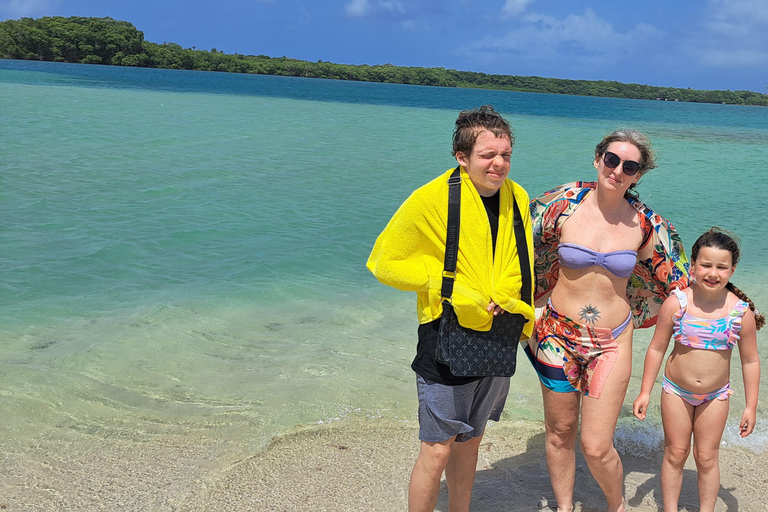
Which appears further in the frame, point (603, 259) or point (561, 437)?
point (561, 437)

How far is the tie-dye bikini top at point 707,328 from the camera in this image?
3084 millimetres

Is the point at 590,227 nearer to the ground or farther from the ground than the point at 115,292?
farther from the ground

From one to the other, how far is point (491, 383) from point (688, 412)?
1.06 meters

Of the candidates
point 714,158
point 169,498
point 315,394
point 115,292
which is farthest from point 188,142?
point 714,158

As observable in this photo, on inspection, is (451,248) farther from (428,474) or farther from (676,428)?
(676,428)

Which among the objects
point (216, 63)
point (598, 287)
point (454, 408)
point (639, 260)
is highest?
point (216, 63)

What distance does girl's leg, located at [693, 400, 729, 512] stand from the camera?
10.4 feet

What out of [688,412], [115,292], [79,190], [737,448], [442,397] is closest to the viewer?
[442,397]

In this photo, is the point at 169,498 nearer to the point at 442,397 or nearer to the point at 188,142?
the point at 442,397

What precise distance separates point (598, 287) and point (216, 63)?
125411mm

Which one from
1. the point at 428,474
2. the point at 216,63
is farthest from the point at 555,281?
the point at 216,63

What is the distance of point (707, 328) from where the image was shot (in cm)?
311

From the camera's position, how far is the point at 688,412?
3215 mm

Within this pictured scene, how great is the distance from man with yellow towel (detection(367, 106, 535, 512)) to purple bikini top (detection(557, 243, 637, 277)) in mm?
396
